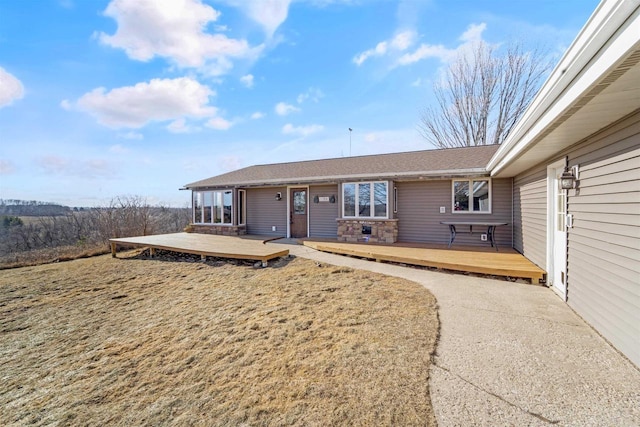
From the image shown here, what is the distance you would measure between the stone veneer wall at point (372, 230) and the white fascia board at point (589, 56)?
18.1 feet

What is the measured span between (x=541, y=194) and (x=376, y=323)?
171 inches

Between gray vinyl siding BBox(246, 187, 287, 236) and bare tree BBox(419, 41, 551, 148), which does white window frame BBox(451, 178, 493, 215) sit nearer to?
gray vinyl siding BBox(246, 187, 287, 236)

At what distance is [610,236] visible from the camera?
2979 mm

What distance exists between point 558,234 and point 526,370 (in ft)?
10.5

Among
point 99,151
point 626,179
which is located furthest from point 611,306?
point 99,151

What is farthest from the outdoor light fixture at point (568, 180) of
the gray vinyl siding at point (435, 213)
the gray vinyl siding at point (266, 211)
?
the gray vinyl siding at point (266, 211)

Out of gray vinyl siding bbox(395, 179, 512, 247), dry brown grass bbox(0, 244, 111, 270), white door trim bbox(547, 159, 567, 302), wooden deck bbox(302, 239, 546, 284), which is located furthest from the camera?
dry brown grass bbox(0, 244, 111, 270)

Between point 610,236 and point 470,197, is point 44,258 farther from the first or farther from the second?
point 610,236

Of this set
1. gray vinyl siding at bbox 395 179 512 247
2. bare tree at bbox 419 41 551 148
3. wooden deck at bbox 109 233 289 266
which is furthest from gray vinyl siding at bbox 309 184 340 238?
bare tree at bbox 419 41 551 148

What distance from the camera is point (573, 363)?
2516mm

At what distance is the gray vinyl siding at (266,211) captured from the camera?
1084 centimetres

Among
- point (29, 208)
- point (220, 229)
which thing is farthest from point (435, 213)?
point (29, 208)

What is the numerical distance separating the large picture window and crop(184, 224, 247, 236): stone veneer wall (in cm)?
17

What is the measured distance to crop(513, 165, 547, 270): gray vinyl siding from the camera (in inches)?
205
